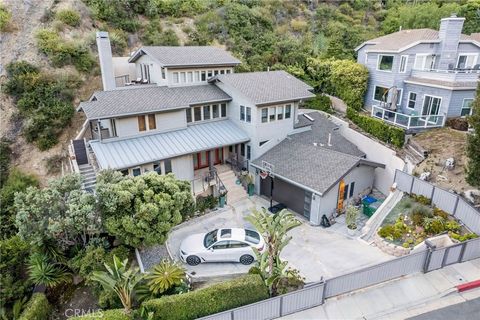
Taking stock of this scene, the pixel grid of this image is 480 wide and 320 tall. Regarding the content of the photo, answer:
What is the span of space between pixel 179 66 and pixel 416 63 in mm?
21179

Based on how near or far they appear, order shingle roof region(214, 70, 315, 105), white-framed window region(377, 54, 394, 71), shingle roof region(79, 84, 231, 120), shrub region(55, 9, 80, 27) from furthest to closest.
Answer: shrub region(55, 9, 80, 27) < white-framed window region(377, 54, 394, 71) < shingle roof region(214, 70, 315, 105) < shingle roof region(79, 84, 231, 120)

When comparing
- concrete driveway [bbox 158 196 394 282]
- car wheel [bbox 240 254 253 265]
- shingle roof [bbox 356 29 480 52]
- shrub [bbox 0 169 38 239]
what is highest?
shingle roof [bbox 356 29 480 52]

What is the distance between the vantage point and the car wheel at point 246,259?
15150 mm

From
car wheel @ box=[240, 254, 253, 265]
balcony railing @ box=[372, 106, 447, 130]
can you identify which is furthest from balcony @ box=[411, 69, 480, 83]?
car wheel @ box=[240, 254, 253, 265]

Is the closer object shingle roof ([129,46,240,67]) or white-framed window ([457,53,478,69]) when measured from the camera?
shingle roof ([129,46,240,67])

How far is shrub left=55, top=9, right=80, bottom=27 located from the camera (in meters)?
32.5

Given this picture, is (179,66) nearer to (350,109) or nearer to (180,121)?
(180,121)

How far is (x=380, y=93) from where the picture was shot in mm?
29109

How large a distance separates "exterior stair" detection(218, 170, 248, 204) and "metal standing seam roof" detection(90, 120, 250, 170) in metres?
2.74

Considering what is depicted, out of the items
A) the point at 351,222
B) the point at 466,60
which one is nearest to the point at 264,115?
the point at 351,222

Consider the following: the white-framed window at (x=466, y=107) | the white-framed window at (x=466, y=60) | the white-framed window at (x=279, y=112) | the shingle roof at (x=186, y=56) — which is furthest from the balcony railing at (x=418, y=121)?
the shingle roof at (x=186, y=56)

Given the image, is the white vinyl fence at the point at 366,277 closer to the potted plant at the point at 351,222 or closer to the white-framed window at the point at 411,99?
the potted plant at the point at 351,222

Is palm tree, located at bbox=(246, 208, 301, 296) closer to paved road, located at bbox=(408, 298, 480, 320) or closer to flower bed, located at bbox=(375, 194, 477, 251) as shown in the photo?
paved road, located at bbox=(408, 298, 480, 320)

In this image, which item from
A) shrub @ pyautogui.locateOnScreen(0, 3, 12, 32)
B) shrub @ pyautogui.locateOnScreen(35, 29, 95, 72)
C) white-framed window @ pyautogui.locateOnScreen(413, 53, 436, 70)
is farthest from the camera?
shrub @ pyautogui.locateOnScreen(0, 3, 12, 32)
